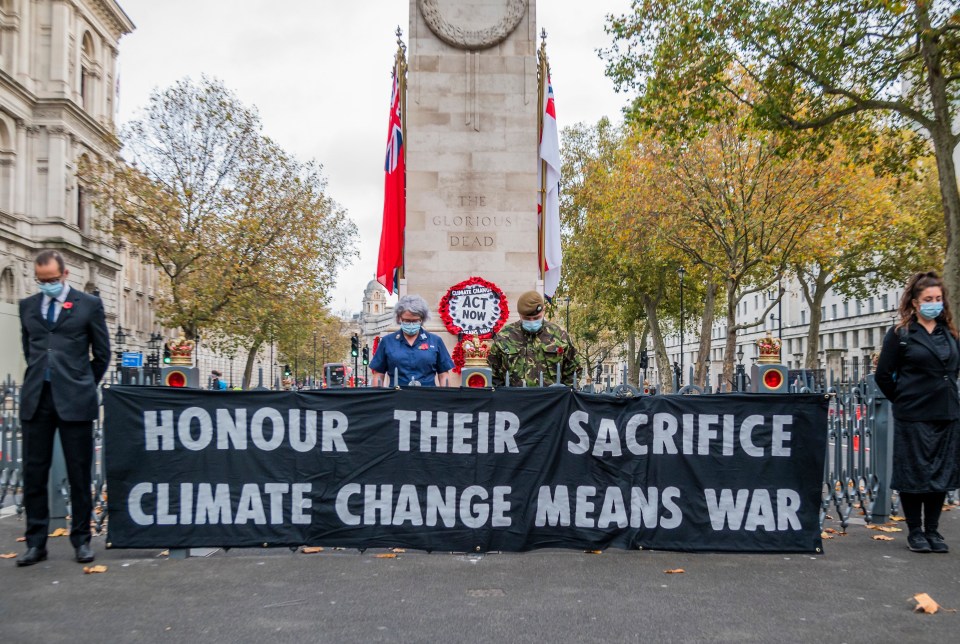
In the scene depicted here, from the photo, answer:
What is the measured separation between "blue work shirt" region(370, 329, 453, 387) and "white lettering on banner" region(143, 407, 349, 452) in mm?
1383

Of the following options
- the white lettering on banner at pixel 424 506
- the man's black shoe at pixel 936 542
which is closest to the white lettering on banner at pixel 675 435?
the white lettering on banner at pixel 424 506

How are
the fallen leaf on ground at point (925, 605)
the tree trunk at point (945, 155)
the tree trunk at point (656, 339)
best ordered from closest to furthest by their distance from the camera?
the fallen leaf on ground at point (925, 605)
the tree trunk at point (945, 155)
the tree trunk at point (656, 339)

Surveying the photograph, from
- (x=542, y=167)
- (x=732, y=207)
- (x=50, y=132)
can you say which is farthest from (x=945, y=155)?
(x=50, y=132)

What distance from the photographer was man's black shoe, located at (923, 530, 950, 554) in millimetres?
6703

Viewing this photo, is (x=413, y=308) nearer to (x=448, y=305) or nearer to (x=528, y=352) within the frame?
(x=528, y=352)

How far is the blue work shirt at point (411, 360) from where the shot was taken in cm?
796

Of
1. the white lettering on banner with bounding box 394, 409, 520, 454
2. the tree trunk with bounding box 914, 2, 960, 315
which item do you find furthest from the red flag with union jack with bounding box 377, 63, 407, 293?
the tree trunk with bounding box 914, 2, 960, 315

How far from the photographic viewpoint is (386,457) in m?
6.65

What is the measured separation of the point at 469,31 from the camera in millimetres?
13422

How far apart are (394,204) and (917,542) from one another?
8.72 metres

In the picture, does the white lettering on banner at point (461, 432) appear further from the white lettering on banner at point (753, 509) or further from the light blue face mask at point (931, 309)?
the light blue face mask at point (931, 309)

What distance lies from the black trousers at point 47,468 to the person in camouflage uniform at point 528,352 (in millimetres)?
3336

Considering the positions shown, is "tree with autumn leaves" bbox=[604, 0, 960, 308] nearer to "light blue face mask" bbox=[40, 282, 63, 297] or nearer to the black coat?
the black coat

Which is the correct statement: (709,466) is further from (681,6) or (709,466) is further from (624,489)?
(681,6)
